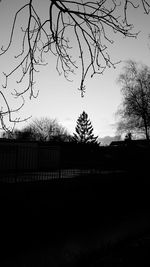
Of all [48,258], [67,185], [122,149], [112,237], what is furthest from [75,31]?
[122,149]

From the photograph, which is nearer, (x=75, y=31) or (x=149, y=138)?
(x=75, y=31)

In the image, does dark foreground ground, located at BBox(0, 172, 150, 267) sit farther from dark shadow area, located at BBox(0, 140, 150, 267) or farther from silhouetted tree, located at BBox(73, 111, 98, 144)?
silhouetted tree, located at BBox(73, 111, 98, 144)

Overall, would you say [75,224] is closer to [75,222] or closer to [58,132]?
[75,222]

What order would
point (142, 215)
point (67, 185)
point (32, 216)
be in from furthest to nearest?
point (67, 185) → point (142, 215) → point (32, 216)

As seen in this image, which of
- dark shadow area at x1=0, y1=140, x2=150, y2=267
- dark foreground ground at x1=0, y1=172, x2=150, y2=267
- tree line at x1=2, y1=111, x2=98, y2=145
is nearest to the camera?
dark foreground ground at x1=0, y1=172, x2=150, y2=267

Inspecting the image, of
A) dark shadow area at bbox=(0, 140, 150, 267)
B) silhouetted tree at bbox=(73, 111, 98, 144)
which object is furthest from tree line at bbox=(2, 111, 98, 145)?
dark shadow area at bbox=(0, 140, 150, 267)

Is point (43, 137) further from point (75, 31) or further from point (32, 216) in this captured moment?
point (75, 31)

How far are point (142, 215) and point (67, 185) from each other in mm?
3987

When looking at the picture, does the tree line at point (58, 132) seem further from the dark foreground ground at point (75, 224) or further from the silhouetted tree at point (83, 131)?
the dark foreground ground at point (75, 224)

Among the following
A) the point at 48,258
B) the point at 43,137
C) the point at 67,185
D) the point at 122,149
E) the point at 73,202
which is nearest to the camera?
the point at 48,258

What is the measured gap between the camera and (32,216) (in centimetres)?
792

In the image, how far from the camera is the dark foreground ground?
528cm

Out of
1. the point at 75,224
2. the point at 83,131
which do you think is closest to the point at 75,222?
the point at 75,224

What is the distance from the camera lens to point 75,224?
25.5 ft
